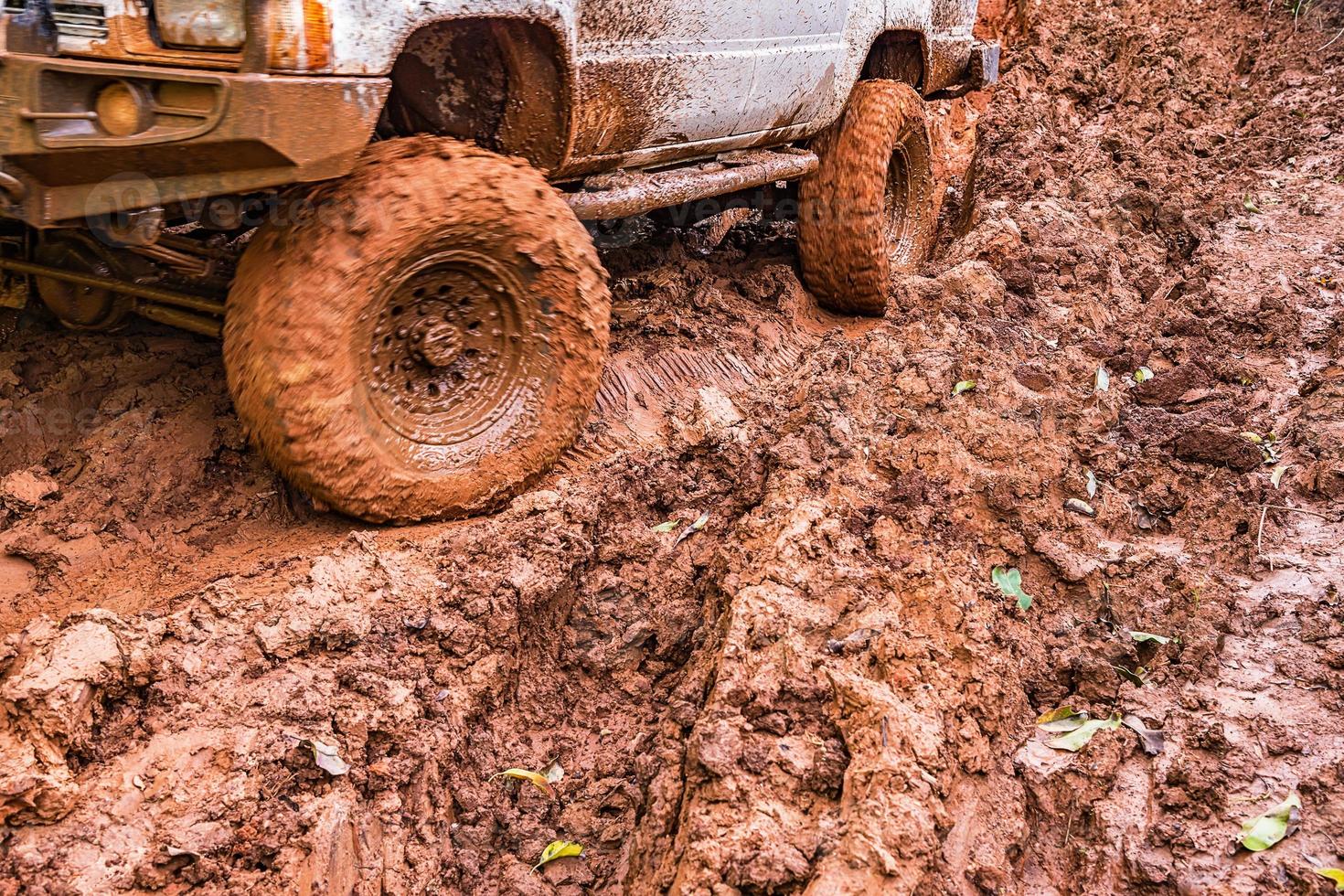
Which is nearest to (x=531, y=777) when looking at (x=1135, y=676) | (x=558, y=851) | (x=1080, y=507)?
(x=558, y=851)

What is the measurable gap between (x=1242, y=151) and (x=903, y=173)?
295cm

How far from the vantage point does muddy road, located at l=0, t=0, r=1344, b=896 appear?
2094 millimetres

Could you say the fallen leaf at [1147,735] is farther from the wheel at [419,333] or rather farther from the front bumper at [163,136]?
the front bumper at [163,136]

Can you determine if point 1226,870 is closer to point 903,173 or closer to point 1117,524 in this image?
point 1117,524

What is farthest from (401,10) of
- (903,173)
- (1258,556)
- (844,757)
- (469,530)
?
(903,173)

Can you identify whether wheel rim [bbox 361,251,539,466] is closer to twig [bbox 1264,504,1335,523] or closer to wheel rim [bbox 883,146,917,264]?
twig [bbox 1264,504,1335,523]

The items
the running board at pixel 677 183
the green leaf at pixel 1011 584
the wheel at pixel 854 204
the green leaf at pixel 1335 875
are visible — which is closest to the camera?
the green leaf at pixel 1335 875

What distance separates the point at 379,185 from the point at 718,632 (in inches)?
55.7

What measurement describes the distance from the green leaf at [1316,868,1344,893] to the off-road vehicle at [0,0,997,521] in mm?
2157

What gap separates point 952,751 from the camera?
2.29 m

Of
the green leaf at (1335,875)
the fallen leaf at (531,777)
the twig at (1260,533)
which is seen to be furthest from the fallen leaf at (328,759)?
the twig at (1260,533)

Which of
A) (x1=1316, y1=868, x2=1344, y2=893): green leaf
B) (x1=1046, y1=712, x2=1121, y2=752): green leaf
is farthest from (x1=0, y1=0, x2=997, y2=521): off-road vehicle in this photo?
(x1=1316, y1=868, x2=1344, y2=893): green leaf

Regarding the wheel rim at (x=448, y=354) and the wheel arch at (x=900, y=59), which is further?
the wheel arch at (x=900, y=59)

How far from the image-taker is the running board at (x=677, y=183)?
11.1 feet
